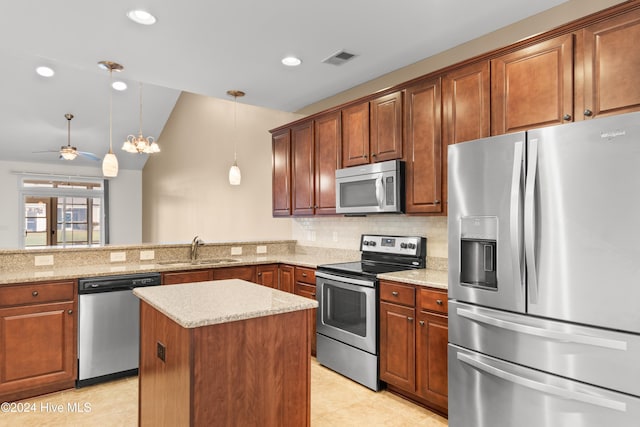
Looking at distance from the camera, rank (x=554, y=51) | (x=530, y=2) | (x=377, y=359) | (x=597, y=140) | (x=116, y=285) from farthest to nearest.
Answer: (x=116, y=285)
(x=377, y=359)
(x=530, y=2)
(x=554, y=51)
(x=597, y=140)

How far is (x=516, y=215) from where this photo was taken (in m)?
1.97

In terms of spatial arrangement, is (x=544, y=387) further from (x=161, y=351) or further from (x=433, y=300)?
(x=161, y=351)

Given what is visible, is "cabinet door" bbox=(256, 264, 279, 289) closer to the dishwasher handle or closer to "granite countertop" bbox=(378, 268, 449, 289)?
the dishwasher handle

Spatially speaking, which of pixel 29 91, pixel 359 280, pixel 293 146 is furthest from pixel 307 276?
pixel 29 91

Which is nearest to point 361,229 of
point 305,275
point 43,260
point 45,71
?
point 305,275

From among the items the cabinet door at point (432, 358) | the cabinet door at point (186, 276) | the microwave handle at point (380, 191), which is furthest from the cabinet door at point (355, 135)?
the cabinet door at point (186, 276)

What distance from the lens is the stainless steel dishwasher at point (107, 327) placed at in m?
3.09

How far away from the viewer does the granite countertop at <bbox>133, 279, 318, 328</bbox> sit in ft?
5.31

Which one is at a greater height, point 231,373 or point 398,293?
point 398,293

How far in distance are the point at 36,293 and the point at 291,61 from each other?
2.75m

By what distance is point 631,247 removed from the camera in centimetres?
162

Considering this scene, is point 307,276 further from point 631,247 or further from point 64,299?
point 631,247

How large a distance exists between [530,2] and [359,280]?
2.22 meters

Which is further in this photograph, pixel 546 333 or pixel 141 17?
pixel 141 17
